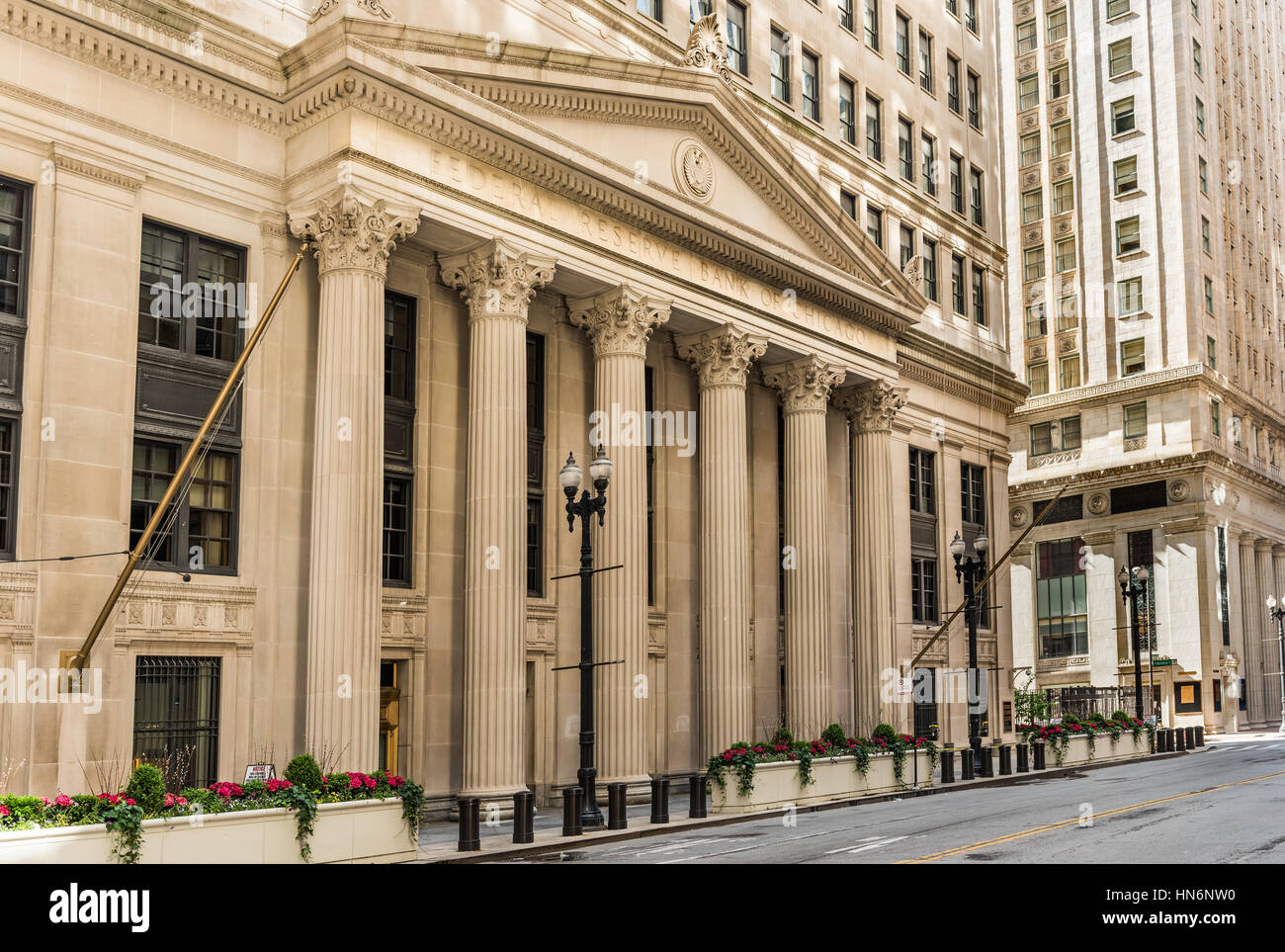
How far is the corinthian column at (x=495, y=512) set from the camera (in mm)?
24516

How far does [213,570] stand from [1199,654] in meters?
62.5

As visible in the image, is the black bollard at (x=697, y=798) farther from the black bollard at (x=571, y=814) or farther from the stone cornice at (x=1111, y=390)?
the stone cornice at (x=1111, y=390)

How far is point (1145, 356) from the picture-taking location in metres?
77.1

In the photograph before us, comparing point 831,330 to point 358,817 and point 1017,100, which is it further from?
point 1017,100

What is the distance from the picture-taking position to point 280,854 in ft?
55.6

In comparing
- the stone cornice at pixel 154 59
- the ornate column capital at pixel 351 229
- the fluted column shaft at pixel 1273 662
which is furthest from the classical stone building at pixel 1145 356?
the stone cornice at pixel 154 59

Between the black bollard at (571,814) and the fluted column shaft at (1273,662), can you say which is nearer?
the black bollard at (571,814)

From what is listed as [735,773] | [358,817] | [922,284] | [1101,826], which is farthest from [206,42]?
[922,284]

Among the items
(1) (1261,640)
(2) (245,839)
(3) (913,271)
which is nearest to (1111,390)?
(1) (1261,640)

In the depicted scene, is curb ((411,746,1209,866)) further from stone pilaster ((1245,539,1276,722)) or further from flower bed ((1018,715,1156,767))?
stone pilaster ((1245,539,1276,722))

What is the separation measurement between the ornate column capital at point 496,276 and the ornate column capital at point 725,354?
265 inches

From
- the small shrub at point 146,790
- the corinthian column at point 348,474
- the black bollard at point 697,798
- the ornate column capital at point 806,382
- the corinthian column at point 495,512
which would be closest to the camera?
the small shrub at point 146,790

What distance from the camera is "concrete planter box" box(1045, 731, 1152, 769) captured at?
39438 millimetres

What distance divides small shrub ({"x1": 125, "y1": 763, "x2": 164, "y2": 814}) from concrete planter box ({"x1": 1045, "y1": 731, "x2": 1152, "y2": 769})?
29.4m
